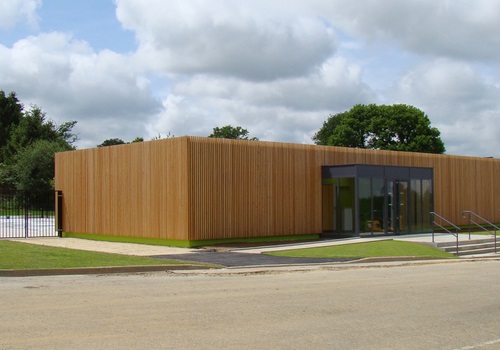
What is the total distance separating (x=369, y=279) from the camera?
50.0ft

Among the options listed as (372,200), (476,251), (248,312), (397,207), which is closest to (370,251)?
(476,251)

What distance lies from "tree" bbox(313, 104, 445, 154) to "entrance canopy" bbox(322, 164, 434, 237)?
121 feet

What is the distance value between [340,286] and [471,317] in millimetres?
3899

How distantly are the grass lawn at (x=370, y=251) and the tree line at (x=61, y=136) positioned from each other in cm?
3928

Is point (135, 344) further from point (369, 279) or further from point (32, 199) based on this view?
point (32, 199)

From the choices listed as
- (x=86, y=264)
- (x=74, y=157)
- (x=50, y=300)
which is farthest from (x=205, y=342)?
(x=74, y=157)

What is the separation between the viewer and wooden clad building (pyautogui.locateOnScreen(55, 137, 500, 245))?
24.2 m

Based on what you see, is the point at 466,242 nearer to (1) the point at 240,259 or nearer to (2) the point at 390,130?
(1) the point at 240,259

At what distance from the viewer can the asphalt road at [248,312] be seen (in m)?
8.05

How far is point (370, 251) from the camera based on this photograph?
72.3 ft

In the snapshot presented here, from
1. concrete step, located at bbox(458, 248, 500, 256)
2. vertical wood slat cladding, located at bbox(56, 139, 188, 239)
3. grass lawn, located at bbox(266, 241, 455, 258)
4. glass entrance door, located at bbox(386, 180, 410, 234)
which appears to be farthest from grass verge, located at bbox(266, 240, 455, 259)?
vertical wood slat cladding, located at bbox(56, 139, 188, 239)

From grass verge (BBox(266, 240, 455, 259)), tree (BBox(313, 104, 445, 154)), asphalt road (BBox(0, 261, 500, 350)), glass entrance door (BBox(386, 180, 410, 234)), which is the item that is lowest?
grass verge (BBox(266, 240, 455, 259))

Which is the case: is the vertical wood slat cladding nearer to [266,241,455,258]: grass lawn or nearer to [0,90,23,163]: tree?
[266,241,455,258]: grass lawn

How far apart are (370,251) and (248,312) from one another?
12642 millimetres
